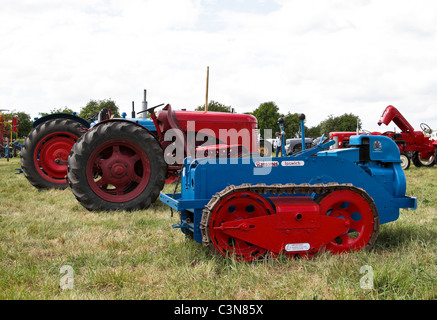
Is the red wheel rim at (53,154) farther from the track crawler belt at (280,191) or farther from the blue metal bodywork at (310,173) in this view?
the track crawler belt at (280,191)

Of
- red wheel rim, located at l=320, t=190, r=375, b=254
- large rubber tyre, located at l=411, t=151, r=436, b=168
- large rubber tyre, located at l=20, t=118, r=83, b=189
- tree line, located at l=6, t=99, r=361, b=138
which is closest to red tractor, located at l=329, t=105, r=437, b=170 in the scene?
large rubber tyre, located at l=411, t=151, r=436, b=168

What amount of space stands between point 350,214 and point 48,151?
7.61 m

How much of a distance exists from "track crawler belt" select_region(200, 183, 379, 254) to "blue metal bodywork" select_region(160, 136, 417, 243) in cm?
14

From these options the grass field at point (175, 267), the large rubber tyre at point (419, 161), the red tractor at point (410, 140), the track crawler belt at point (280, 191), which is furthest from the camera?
the large rubber tyre at point (419, 161)

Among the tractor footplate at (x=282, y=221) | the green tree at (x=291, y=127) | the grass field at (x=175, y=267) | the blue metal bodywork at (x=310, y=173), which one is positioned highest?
the green tree at (x=291, y=127)

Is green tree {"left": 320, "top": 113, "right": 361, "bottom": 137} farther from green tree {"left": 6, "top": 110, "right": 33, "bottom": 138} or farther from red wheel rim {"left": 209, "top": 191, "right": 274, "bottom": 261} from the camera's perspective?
red wheel rim {"left": 209, "top": 191, "right": 274, "bottom": 261}

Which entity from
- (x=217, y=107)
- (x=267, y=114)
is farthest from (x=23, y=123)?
(x=267, y=114)

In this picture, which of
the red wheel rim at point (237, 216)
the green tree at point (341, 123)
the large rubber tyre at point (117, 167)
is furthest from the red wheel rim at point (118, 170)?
the green tree at point (341, 123)

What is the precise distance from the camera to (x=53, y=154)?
31.1 ft

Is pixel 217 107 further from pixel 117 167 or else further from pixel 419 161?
pixel 117 167

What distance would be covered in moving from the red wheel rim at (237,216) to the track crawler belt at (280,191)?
5cm

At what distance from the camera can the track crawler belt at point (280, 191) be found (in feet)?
11.7

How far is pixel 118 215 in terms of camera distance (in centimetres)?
591
